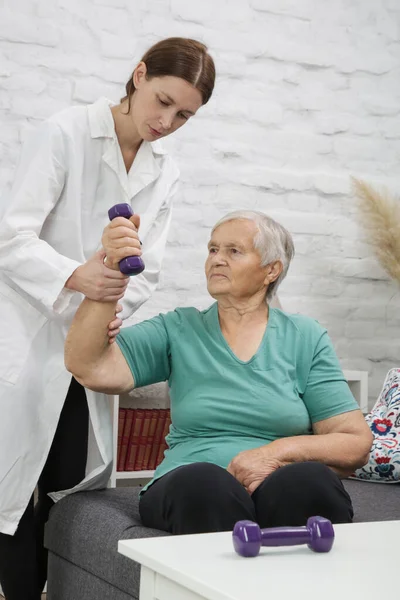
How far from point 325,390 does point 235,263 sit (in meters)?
0.36

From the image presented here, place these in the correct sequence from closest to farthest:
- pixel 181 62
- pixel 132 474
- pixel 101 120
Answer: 1. pixel 181 62
2. pixel 101 120
3. pixel 132 474

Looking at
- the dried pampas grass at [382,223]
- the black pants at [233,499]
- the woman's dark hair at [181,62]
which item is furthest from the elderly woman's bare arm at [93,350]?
the dried pampas grass at [382,223]

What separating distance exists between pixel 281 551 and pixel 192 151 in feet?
6.89

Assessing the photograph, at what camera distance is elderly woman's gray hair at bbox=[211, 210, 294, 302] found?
202cm

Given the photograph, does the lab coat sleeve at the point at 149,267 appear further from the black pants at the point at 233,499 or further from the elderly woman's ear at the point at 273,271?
the black pants at the point at 233,499

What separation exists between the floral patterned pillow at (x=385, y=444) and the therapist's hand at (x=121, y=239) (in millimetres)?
1182

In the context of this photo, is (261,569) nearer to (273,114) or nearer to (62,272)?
(62,272)

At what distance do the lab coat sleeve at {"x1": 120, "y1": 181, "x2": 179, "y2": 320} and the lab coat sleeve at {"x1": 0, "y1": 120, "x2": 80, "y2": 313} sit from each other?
0.22 metres

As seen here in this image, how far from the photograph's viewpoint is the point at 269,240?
80.1 inches

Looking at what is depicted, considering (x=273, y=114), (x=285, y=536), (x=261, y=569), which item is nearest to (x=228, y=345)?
(x=285, y=536)

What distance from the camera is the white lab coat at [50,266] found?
5.89 feet

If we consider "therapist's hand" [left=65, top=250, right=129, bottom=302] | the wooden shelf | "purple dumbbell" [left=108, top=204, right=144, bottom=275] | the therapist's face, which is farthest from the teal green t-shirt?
the wooden shelf

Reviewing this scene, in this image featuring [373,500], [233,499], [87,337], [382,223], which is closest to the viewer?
[233,499]

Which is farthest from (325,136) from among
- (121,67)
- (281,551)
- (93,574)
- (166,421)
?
(281,551)
